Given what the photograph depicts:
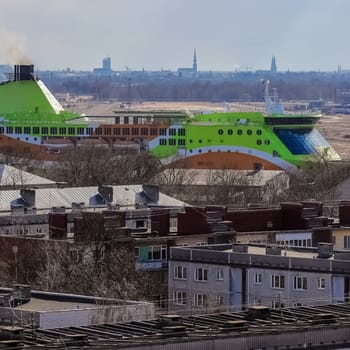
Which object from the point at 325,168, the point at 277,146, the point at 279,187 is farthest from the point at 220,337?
the point at 277,146

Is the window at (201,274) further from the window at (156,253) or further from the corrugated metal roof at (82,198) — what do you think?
the corrugated metal roof at (82,198)

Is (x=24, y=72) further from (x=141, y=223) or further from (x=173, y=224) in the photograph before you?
(x=173, y=224)

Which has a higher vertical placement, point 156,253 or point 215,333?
point 156,253

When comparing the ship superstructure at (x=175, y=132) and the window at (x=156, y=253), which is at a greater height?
the ship superstructure at (x=175, y=132)

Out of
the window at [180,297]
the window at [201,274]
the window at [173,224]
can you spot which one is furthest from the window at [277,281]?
the window at [173,224]

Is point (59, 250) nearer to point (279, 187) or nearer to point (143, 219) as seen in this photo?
point (143, 219)

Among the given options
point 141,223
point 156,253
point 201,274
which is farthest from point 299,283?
point 141,223
